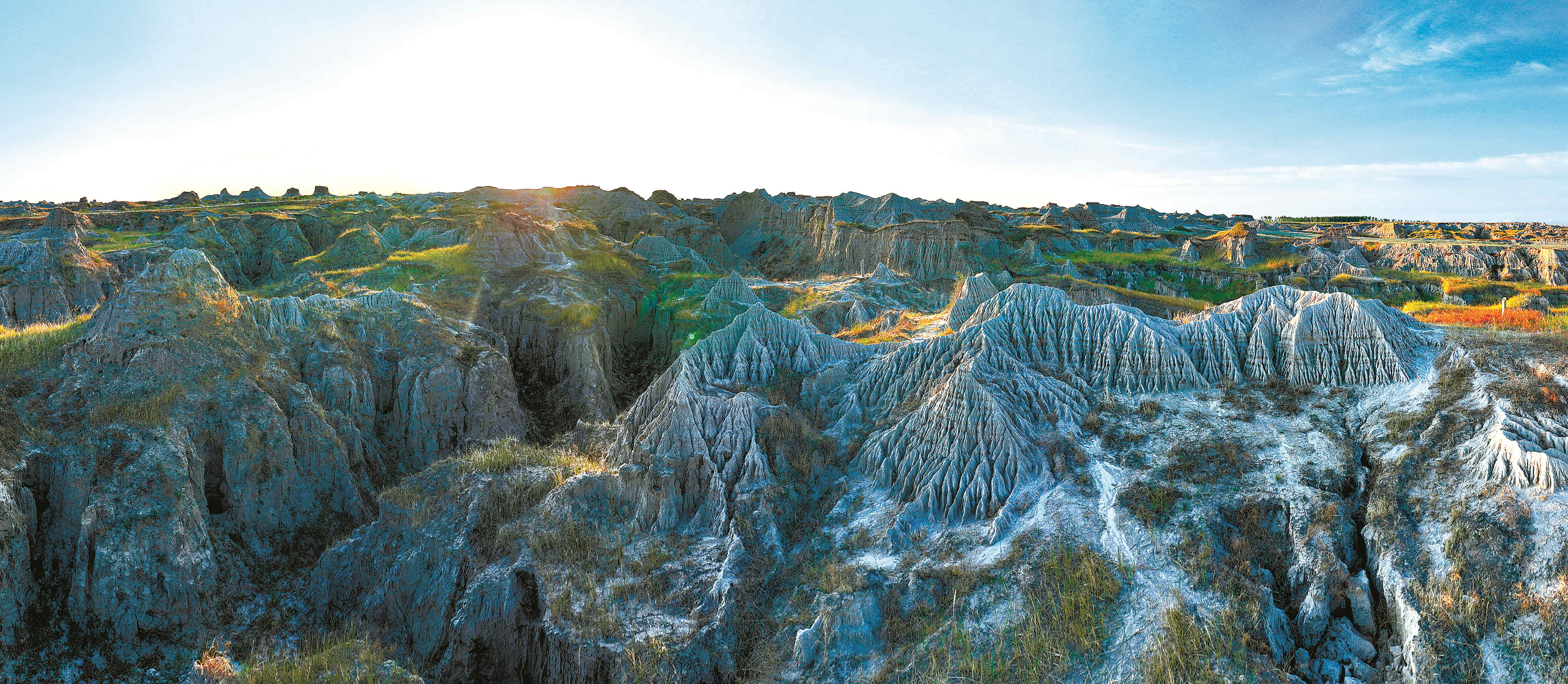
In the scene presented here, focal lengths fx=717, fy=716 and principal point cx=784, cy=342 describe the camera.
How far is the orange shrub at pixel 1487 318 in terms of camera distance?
18547mm

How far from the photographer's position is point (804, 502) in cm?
1912

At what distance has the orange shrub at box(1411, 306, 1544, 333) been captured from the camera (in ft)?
60.8

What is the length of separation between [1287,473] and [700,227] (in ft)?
233

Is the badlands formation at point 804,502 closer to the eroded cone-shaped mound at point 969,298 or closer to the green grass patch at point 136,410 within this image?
the green grass patch at point 136,410

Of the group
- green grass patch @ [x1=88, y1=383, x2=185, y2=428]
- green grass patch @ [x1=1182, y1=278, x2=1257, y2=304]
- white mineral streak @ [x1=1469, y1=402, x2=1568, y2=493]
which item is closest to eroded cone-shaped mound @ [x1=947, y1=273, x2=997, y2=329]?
white mineral streak @ [x1=1469, y1=402, x2=1568, y2=493]

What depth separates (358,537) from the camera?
19328 mm

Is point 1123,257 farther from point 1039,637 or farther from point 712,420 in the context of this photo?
point 1039,637

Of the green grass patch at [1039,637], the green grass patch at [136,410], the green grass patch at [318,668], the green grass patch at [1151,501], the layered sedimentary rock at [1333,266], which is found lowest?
the green grass patch at [318,668]

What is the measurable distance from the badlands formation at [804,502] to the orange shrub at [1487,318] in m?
1.14

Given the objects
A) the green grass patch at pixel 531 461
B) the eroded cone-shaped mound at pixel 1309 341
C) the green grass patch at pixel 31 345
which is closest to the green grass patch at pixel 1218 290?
the eroded cone-shaped mound at pixel 1309 341

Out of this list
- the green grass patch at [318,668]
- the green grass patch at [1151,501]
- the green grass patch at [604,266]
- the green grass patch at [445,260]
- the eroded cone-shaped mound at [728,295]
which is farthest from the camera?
the green grass patch at [604,266]

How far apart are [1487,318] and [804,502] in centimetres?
1989

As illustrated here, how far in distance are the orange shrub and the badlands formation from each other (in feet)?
3.74

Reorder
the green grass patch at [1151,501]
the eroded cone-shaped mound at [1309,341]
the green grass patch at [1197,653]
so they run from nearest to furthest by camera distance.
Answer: the green grass patch at [1197,653]
the green grass patch at [1151,501]
the eroded cone-shaped mound at [1309,341]
